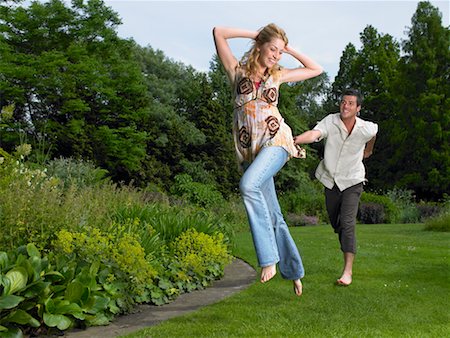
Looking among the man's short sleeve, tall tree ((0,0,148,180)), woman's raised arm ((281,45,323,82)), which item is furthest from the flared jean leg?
tall tree ((0,0,148,180))

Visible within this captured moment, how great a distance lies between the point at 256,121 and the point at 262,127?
63mm

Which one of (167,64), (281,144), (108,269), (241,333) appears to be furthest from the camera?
(167,64)

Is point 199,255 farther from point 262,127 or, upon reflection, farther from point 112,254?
point 262,127

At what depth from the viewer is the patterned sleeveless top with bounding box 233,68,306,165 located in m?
4.41

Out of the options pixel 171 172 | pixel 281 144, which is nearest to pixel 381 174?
pixel 171 172

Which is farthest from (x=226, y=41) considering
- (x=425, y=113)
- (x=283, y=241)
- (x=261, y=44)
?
(x=425, y=113)

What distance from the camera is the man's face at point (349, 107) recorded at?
19.3 ft

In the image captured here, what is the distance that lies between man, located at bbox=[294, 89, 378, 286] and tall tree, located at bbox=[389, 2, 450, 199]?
27.1 meters

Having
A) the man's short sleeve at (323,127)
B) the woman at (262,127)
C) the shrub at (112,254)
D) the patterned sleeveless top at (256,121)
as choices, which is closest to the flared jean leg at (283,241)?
the woman at (262,127)

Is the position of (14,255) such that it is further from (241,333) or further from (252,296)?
(252,296)

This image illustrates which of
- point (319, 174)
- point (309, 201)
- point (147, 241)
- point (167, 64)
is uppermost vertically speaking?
point (167, 64)

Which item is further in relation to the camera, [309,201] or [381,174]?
[381,174]

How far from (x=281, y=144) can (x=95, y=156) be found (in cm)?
2413

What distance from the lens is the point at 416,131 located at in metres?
33.4
